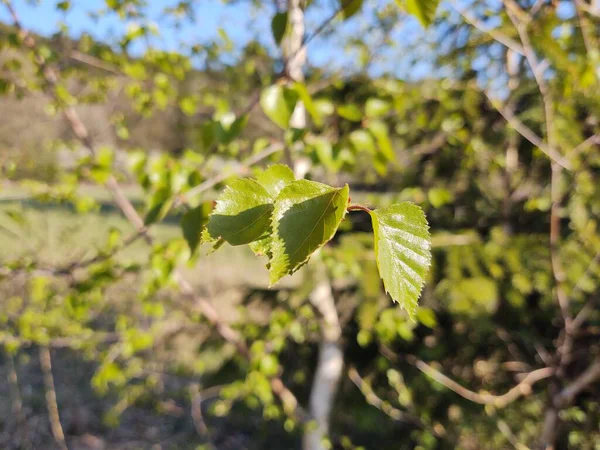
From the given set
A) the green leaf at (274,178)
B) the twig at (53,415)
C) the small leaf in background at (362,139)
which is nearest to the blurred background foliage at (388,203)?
the small leaf in background at (362,139)

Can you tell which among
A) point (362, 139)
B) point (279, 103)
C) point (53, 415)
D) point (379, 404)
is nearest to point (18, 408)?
point (53, 415)

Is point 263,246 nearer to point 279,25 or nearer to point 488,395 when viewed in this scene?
point 279,25

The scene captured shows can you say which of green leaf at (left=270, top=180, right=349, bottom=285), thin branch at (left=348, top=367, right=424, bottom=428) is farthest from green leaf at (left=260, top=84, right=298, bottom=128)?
thin branch at (left=348, top=367, right=424, bottom=428)

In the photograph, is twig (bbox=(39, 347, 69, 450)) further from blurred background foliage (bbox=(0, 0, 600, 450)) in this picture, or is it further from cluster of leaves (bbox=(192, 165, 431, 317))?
cluster of leaves (bbox=(192, 165, 431, 317))

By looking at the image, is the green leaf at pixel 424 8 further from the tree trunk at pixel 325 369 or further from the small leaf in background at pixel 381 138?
the tree trunk at pixel 325 369

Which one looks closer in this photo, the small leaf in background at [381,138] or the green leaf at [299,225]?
the green leaf at [299,225]

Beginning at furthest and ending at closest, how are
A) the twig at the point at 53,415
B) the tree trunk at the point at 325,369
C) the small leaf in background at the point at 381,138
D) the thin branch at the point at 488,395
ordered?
1. the twig at the point at 53,415
2. the tree trunk at the point at 325,369
3. the thin branch at the point at 488,395
4. the small leaf in background at the point at 381,138

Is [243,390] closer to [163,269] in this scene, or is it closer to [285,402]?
[285,402]
